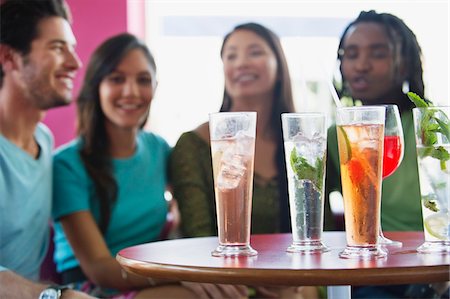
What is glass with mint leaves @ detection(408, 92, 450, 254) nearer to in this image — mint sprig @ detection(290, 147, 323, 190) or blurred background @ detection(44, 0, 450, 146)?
mint sprig @ detection(290, 147, 323, 190)

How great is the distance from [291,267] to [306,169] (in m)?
0.21

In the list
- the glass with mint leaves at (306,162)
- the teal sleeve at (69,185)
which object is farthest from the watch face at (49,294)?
the glass with mint leaves at (306,162)

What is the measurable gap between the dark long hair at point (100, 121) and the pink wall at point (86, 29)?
0.81m

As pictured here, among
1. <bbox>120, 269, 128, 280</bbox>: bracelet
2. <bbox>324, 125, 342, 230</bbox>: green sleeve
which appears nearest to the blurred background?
<bbox>324, 125, 342, 230</bbox>: green sleeve

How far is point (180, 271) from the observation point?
50.4 inches

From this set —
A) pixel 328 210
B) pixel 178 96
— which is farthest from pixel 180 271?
pixel 178 96

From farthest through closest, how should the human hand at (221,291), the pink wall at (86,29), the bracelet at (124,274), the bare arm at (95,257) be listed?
1. the pink wall at (86,29)
2. the bare arm at (95,257)
3. the bracelet at (124,274)
4. the human hand at (221,291)

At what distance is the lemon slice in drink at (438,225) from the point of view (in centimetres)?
140

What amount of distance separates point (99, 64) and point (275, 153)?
68 centimetres

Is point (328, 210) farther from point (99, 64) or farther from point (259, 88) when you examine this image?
point (99, 64)

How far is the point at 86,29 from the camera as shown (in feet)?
11.3

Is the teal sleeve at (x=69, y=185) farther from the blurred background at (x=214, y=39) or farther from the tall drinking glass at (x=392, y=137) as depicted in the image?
the blurred background at (x=214, y=39)

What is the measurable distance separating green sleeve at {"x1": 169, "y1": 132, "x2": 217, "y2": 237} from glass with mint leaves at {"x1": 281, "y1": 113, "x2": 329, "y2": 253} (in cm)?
100

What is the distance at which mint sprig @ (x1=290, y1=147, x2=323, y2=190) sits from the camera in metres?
1.35
